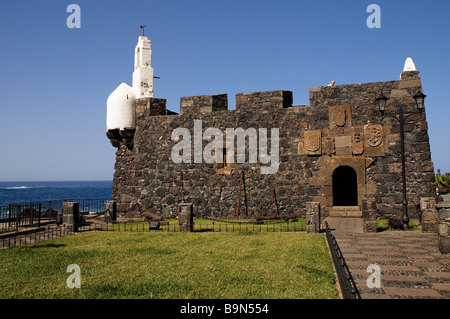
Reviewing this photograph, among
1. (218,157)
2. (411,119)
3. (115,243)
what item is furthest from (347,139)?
(115,243)

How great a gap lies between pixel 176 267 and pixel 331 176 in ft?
28.4

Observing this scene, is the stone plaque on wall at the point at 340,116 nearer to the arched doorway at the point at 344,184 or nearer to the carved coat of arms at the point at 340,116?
the carved coat of arms at the point at 340,116

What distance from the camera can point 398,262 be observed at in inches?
269

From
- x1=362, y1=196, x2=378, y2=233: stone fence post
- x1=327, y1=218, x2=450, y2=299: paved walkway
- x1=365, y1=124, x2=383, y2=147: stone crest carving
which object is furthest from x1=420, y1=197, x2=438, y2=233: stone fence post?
x1=365, y1=124, x2=383, y2=147: stone crest carving

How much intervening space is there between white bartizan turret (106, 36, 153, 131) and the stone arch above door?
28.3ft

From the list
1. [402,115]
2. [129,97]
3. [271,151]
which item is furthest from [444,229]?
[129,97]

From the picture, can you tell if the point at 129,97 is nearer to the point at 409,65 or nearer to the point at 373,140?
the point at 373,140

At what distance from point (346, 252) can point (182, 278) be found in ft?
12.1

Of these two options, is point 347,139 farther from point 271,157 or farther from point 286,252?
point 286,252

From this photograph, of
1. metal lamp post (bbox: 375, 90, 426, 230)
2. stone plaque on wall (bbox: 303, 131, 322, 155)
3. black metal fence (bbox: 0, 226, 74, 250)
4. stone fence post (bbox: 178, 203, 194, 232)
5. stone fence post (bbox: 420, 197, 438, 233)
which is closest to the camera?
black metal fence (bbox: 0, 226, 74, 250)

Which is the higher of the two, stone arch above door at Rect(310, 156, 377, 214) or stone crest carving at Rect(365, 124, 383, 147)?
stone crest carving at Rect(365, 124, 383, 147)

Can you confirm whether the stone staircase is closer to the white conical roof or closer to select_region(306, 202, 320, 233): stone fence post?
select_region(306, 202, 320, 233): stone fence post

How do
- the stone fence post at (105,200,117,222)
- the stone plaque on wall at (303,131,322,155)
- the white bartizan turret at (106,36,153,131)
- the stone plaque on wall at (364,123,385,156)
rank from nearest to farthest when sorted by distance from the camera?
the stone plaque on wall at (364,123,385,156)
the stone plaque on wall at (303,131,322,155)
the stone fence post at (105,200,117,222)
the white bartizan turret at (106,36,153,131)

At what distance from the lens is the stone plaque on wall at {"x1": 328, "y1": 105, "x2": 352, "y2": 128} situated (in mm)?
13719
